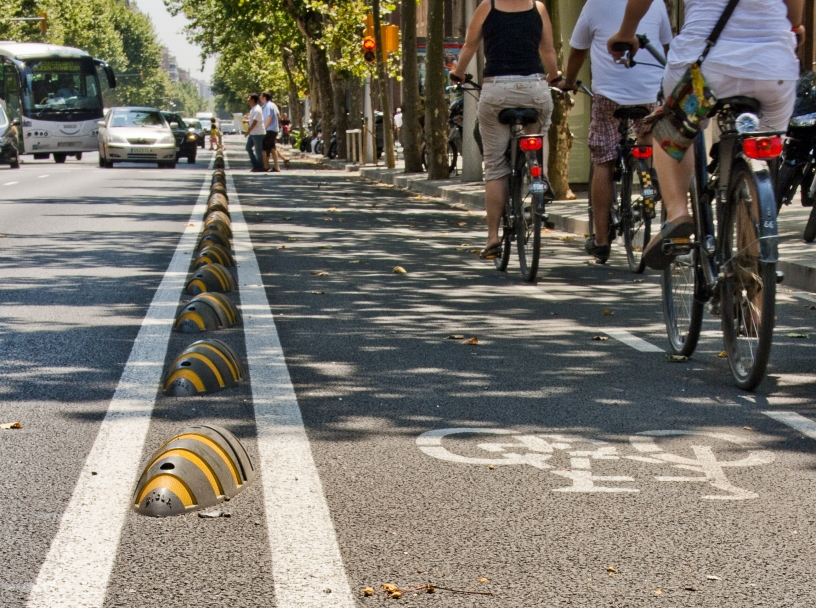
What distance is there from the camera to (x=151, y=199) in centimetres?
2022

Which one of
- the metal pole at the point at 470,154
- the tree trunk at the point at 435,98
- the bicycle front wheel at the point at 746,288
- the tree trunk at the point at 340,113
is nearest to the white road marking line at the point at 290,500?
the bicycle front wheel at the point at 746,288

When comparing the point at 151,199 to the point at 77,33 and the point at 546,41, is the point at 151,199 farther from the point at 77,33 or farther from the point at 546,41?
the point at 77,33

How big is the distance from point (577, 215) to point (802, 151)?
13.1 ft

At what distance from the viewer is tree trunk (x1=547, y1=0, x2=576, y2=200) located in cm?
1589

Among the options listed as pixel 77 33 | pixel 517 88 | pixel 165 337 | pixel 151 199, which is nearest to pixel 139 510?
pixel 165 337

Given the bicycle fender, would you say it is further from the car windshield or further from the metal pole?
the car windshield

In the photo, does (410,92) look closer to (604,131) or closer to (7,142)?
(7,142)

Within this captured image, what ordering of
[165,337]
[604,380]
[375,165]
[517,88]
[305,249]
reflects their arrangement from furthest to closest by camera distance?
[375,165]
[305,249]
[517,88]
[165,337]
[604,380]

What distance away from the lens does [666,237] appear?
5.59 metres

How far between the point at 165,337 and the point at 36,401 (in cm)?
159

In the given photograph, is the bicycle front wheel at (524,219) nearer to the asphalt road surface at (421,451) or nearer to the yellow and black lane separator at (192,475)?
the asphalt road surface at (421,451)

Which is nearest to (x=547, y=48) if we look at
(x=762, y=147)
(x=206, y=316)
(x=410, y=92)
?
(x=206, y=316)

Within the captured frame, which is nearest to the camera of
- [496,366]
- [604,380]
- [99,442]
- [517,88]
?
[99,442]

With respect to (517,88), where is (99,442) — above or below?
below
